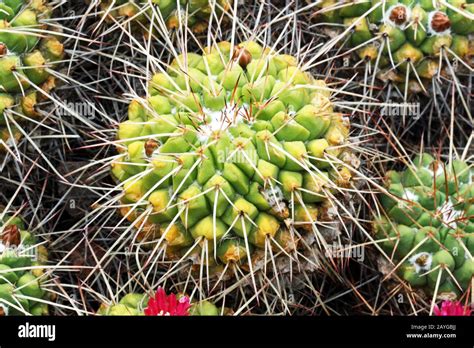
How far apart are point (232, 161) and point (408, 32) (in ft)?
2.19

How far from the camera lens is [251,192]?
1.86 m

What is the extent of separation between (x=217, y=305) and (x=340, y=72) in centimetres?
75

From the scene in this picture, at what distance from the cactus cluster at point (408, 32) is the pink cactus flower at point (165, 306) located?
0.84 meters

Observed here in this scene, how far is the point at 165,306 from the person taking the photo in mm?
1898

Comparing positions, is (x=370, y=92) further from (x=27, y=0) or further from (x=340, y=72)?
(x=27, y=0)

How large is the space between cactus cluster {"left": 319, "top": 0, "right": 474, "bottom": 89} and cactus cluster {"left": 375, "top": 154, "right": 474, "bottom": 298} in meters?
0.26

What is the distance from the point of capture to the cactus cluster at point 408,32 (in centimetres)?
213
